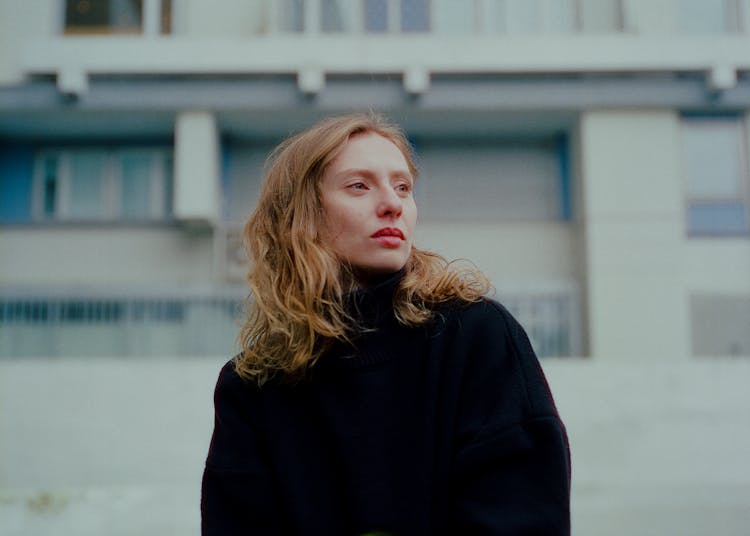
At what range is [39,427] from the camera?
8703 millimetres

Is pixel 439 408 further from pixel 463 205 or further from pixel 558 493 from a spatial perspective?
pixel 463 205

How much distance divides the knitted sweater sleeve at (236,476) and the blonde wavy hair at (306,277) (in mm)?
66

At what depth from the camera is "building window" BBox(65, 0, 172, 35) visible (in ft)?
35.8

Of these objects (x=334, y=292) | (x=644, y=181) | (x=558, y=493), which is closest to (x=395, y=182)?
(x=334, y=292)

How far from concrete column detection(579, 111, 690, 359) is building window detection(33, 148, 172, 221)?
17.8 ft

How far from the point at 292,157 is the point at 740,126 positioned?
34.4 ft

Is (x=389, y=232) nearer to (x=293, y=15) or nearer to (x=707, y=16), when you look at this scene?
(x=293, y=15)

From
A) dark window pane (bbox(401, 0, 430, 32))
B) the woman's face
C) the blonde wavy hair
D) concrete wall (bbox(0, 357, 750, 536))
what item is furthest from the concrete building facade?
the woman's face

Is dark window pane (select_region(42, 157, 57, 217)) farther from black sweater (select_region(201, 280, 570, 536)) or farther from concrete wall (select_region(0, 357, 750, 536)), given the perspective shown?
black sweater (select_region(201, 280, 570, 536))

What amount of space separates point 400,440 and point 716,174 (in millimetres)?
10524

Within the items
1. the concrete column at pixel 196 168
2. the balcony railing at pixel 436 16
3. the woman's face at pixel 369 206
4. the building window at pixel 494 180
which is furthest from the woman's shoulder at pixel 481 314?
the balcony railing at pixel 436 16

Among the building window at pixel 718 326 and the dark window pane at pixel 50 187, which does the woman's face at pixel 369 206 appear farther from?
the dark window pane at pixel 50 187

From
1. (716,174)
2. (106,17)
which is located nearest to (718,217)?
(716,174)

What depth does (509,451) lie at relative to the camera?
1337mm
